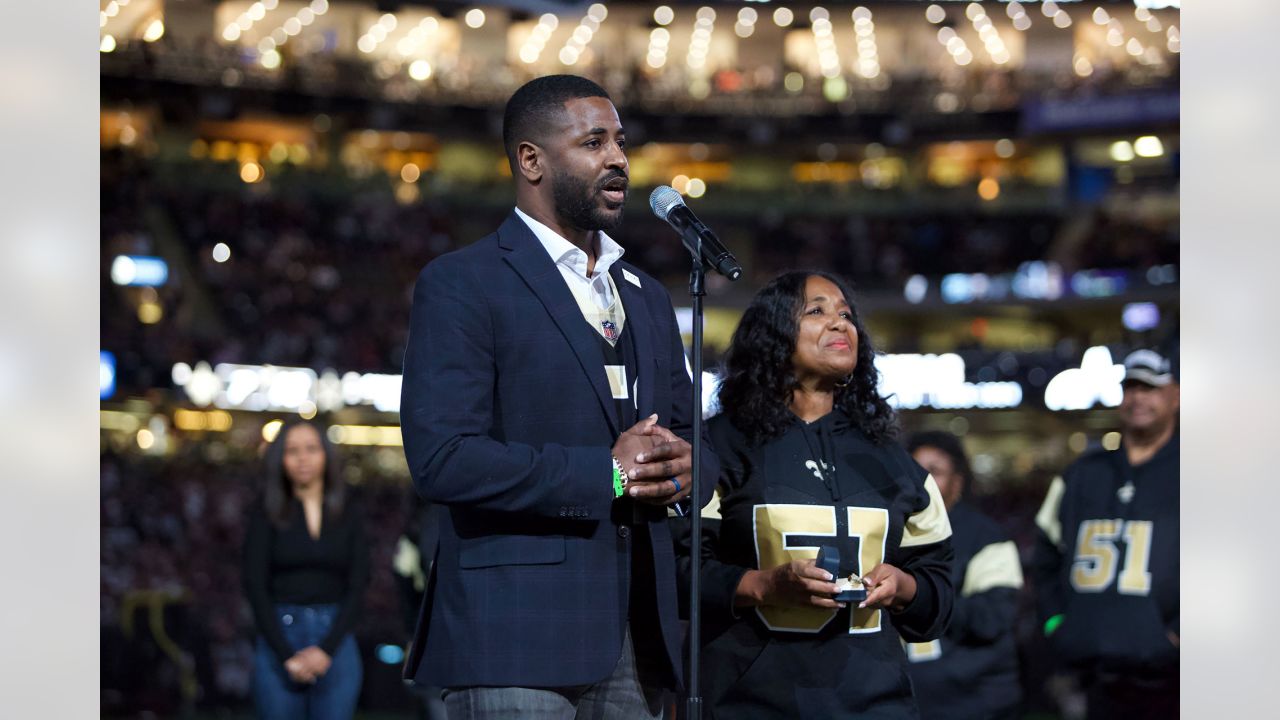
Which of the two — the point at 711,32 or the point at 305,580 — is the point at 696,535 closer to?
the point at 305,580

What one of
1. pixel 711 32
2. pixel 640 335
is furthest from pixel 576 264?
pixel 711 32

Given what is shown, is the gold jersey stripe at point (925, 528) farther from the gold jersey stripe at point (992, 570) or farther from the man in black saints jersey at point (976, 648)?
the gold jersey stripe at point (992, 570)

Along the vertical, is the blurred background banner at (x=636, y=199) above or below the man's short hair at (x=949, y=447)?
above

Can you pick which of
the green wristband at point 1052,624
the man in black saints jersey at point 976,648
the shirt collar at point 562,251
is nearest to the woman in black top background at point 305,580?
the man in black saints jersey at point 976,648

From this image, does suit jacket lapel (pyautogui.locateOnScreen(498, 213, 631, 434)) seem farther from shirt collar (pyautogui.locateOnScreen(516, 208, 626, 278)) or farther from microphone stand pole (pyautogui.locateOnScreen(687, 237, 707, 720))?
microphone stand pole (pyautogui.locateOnScreen(687, 237, 707, 720))

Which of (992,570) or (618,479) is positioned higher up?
(618,479)

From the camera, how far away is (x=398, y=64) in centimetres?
3231

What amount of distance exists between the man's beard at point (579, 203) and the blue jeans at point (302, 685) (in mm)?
3287

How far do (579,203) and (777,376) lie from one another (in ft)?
2.79

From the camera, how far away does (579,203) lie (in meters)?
3.07

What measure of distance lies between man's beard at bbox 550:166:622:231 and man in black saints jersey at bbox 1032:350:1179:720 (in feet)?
9.20

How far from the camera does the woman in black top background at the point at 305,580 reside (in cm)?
580
